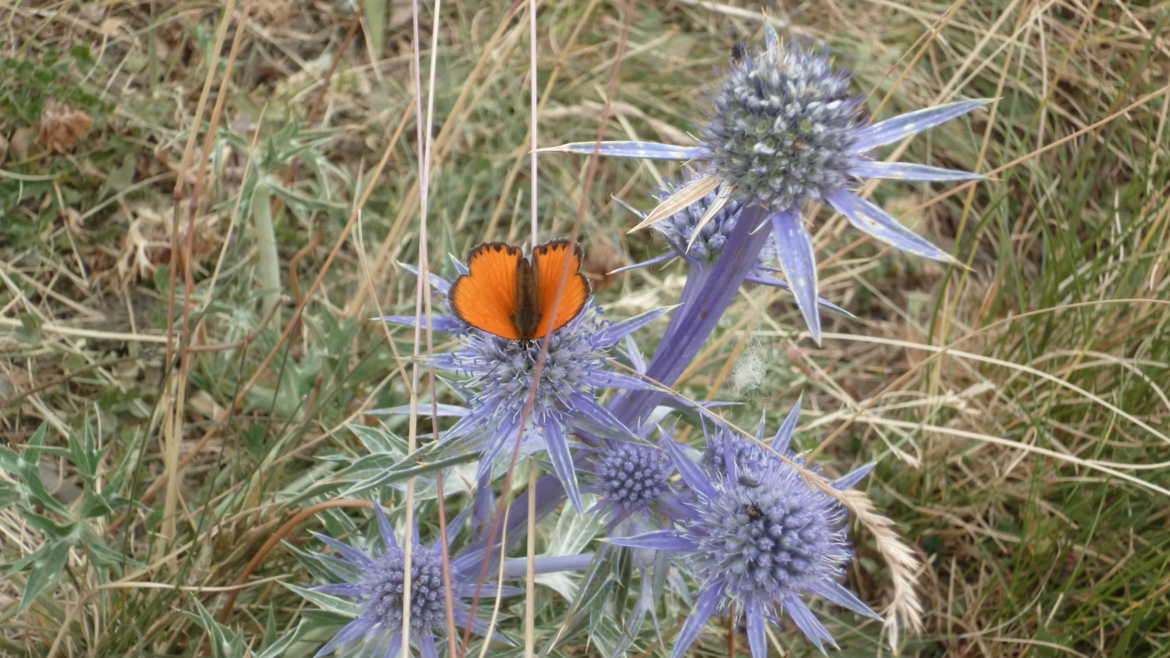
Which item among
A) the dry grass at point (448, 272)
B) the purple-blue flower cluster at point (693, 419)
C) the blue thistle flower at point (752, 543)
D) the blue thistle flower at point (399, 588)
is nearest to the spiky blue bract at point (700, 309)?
the purple-blue flower cluster at point (693, 419)

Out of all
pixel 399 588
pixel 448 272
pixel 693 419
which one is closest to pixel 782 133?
pixel 693 419

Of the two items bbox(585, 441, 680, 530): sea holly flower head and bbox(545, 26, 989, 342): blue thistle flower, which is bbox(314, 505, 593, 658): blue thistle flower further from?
bbox(545, 26, 989, 342): blue thistle flower

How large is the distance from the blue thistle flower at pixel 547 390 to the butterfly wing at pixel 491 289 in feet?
0.33

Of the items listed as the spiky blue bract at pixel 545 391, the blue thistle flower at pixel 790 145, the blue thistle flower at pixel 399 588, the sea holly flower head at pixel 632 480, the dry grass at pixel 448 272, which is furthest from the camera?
the dry grass at pixel 448 272

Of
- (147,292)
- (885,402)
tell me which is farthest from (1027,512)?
(147,292)

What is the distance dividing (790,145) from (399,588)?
52.2 inches

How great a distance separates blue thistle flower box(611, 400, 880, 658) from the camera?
207 cm

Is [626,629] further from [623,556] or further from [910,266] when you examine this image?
[910,266]

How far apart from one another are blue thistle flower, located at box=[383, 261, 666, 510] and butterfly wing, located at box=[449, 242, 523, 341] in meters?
0.10

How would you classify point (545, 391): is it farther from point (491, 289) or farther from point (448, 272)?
point (448, 272)

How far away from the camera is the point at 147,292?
3645 mm

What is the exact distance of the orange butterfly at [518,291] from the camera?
1871 millimetres

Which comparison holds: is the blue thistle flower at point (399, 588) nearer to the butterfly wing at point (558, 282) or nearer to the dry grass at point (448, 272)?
the dry grass at point (448, 272)

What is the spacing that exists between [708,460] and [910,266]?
8.15 feet
